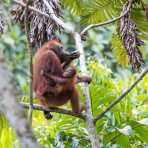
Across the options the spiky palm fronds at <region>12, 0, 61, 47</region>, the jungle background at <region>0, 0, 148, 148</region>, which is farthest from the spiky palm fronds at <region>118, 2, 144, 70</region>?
the spiky palm fronds at <region>12, 0, 61, 47</region>

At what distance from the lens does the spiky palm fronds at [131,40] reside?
3.60m

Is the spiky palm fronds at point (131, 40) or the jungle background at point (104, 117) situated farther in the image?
the spiky palm fronds at point (131, 40)

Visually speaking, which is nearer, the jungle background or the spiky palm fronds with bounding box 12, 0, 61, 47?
the jungle background

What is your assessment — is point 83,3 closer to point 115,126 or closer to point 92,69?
point 92,69

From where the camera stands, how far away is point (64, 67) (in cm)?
310

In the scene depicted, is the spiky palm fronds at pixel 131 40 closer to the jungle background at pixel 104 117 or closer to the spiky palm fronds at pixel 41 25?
the jungle background at pixel 104 117

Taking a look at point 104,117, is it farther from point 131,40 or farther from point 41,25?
point 41,25

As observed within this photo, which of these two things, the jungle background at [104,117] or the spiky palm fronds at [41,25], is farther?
the spiky palm fronds at [41,25]

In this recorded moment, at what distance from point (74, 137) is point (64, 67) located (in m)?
0.63

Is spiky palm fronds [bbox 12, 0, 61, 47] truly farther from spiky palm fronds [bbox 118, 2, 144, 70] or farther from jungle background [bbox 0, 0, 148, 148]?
spiky palm fronds [bbox 118, 2, 144, 70]

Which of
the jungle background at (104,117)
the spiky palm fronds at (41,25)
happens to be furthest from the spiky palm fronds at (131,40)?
the spiky palm fronds at (41,25)

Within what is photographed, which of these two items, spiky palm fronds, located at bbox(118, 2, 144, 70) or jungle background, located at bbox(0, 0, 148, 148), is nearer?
jungle background, located at bbox(0, 0, 148, 148)

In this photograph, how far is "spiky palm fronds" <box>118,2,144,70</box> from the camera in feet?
11.8

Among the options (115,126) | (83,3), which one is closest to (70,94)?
(115,126)
